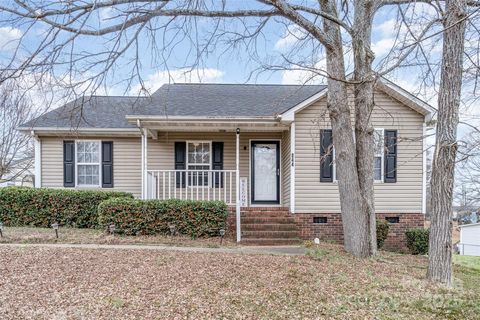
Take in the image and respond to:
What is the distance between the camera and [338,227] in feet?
33.5

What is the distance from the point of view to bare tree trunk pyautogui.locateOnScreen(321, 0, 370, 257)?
294 inches

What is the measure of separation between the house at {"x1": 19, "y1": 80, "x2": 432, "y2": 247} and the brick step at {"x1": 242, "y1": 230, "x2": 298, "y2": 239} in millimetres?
26

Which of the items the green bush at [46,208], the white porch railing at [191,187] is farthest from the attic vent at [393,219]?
the green bush at [46,208]

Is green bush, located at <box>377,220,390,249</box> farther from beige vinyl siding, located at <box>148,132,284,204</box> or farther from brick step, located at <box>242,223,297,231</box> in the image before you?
A: beige vinyl siding, located at <box>148,132,284,204</box>

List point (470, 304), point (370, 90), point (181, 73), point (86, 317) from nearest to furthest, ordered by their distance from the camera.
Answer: point (86, 317)
point (470, 304)
point (181, 73)
point (370, 90)

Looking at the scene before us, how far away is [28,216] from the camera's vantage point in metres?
9.91

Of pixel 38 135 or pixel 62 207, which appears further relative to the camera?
pixel 38 135

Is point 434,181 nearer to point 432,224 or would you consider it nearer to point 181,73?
point 432,224

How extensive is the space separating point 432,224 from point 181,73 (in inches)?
196

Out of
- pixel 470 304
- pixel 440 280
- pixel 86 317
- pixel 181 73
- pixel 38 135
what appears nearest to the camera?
pixel 86 317

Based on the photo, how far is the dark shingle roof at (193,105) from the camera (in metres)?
10.7

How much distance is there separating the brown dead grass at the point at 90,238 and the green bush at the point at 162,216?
0.24 metres

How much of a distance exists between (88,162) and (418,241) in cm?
1009

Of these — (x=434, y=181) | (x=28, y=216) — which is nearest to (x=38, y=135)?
(x=28, y=216)
